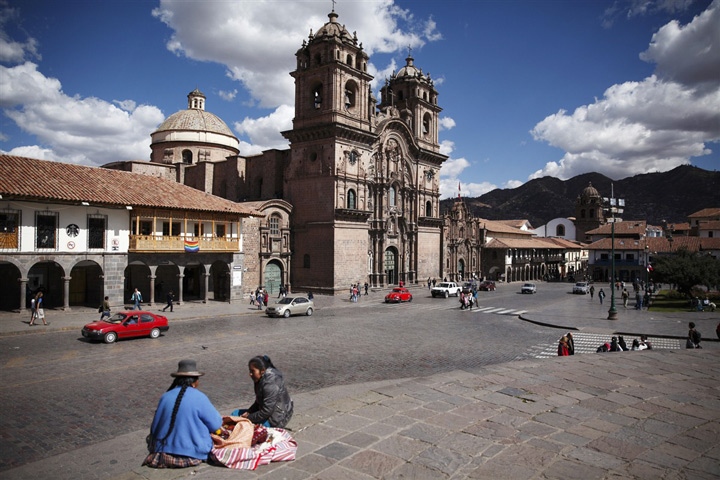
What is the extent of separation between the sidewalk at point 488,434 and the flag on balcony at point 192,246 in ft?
70.7

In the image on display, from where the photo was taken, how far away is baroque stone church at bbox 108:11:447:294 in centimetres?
4050

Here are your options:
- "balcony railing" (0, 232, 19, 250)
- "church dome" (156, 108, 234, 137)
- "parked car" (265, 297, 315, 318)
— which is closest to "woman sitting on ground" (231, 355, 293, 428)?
Answer: "parked car" (265, 297, 315, 318)

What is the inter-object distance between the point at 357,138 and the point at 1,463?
124 feet

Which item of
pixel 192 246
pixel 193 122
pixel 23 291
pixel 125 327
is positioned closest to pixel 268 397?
pixel 125 327

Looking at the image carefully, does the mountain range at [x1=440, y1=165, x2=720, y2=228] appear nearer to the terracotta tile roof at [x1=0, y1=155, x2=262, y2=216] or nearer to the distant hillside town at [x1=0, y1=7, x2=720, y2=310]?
the distant hillside town at [x1=0, y1=7, x2=720, y2=310]

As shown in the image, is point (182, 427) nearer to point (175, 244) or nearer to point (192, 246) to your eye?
point (175, 244)

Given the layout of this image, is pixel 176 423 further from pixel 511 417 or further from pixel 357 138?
pixel 357 138

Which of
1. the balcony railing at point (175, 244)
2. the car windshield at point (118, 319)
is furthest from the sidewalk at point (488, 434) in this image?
the balcony railing at point (175, 244)

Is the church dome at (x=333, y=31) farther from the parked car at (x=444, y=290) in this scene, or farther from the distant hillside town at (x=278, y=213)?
the parked car at (x=444, y=290)

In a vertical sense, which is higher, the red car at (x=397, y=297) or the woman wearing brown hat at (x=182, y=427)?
the woman wearing brown hat at (x=182, y=427)

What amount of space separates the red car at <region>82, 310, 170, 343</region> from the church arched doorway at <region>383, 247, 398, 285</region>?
29.7 metres

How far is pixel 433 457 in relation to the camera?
6242 mm

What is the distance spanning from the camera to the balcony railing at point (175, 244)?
2694 centimetres

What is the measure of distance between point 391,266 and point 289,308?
22.6m
